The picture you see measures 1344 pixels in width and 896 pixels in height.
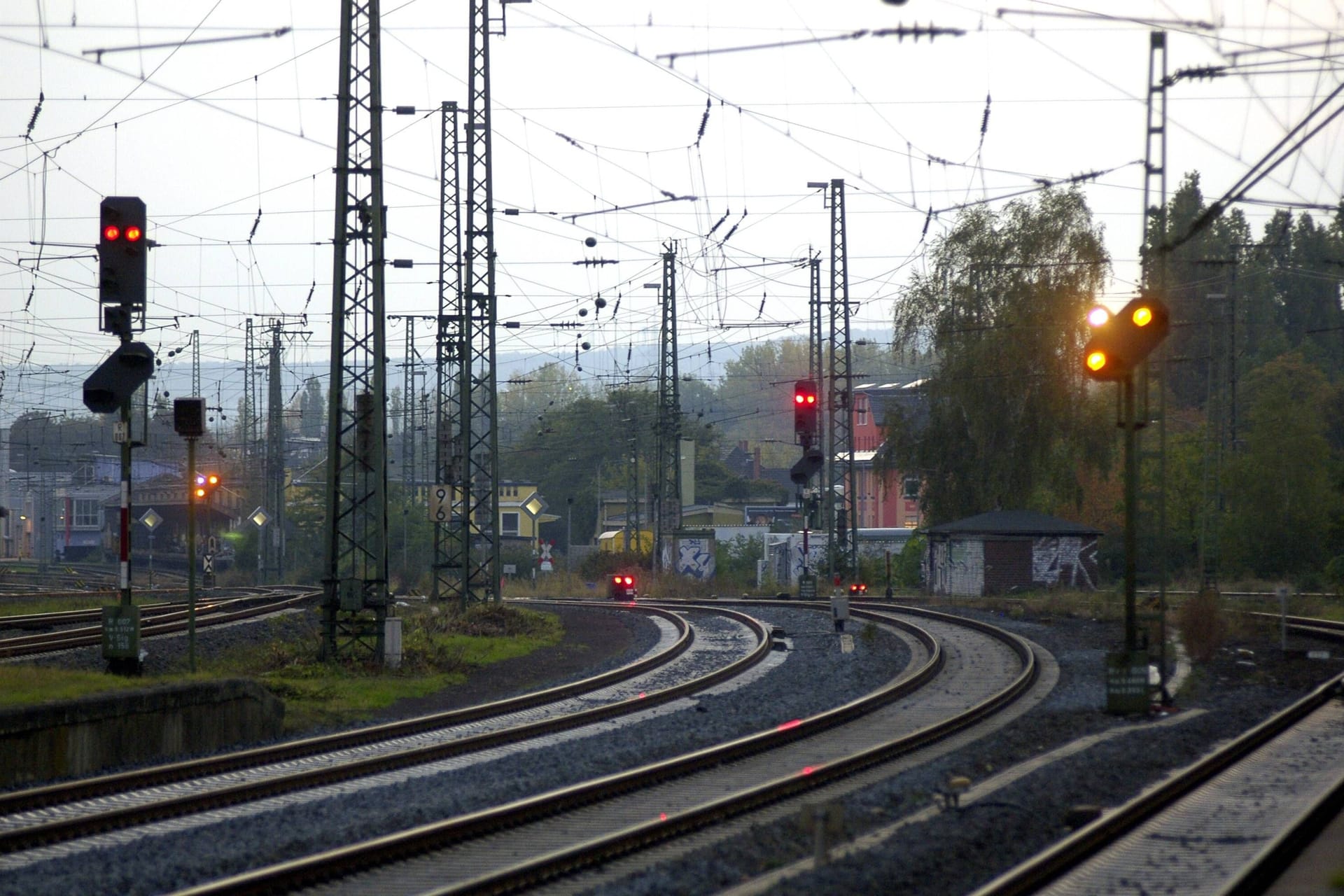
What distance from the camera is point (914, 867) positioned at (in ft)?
28.8

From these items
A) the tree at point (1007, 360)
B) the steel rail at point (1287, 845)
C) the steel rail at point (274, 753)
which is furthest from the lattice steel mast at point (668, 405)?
the steel rail at point (1287, 845)

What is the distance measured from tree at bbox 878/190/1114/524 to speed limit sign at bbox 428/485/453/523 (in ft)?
97.3

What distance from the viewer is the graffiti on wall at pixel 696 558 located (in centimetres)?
6153

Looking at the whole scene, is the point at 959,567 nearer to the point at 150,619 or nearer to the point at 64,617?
the point at 150,619

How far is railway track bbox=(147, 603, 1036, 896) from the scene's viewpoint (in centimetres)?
894

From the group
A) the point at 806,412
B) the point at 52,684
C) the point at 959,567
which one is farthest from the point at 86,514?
the point at 52,684

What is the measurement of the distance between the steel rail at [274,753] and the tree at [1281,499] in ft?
120

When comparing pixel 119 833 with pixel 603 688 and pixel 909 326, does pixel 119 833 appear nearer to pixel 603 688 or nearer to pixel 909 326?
pixel 603 688

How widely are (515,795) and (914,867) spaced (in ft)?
13.9

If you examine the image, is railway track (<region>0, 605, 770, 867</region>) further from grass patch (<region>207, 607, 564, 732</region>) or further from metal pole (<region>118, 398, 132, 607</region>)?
metal pole (<region>118, 398, 132, 607</region>)

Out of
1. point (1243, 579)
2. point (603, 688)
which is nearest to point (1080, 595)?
point (1243, 579)

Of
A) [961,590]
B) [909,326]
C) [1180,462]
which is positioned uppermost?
[909,326]

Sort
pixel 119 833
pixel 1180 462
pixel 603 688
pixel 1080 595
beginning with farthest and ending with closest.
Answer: pixel 1180 462 → pixel 1080 595 → pixel 603 688 → pixel 119 833

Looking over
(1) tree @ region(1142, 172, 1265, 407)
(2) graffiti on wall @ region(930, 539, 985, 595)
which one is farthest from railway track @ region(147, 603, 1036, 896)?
(1) tree @ region(1142, 172, 1265, 407)
